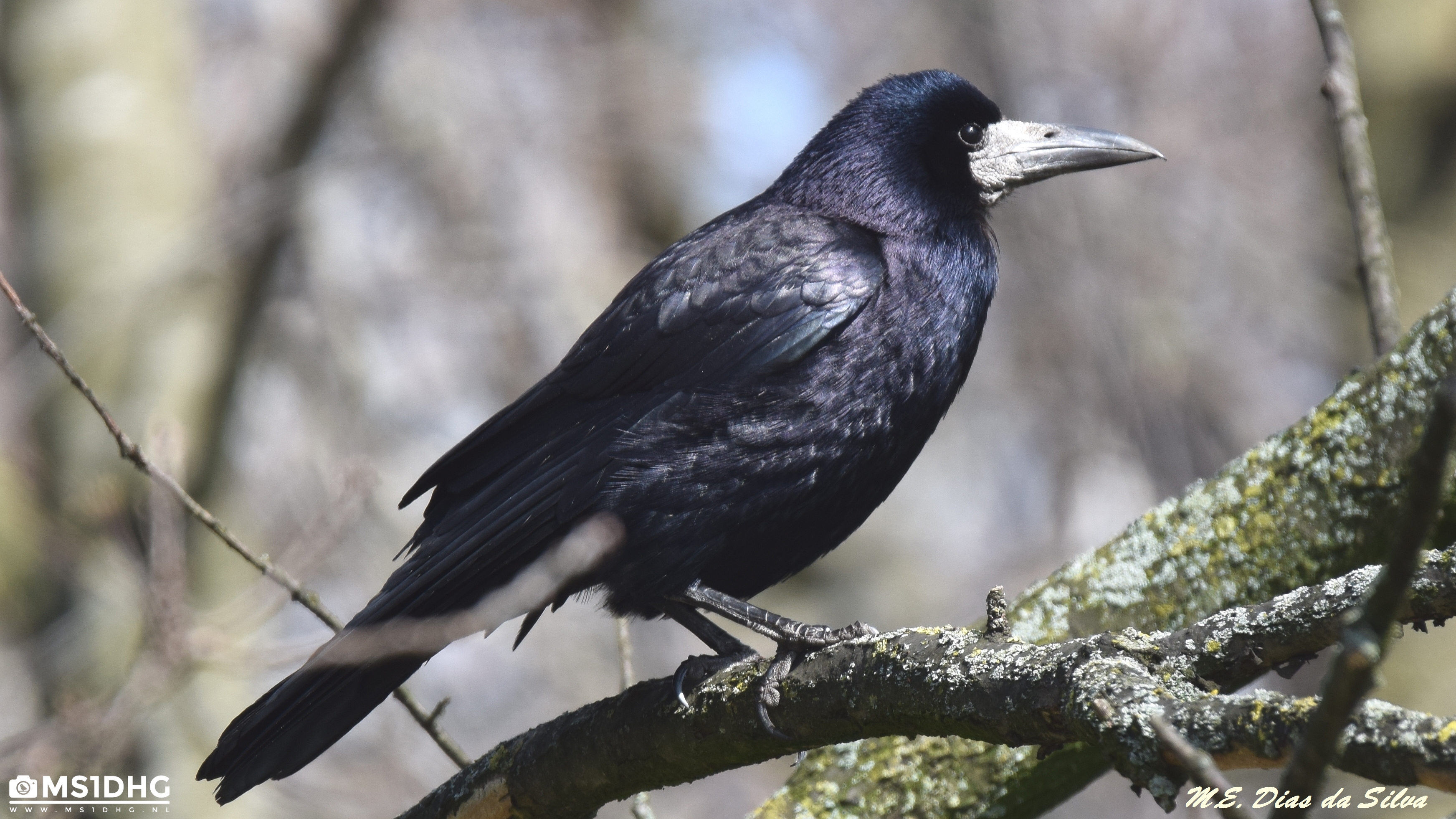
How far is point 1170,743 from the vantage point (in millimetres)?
1182

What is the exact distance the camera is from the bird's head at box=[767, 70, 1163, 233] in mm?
3709

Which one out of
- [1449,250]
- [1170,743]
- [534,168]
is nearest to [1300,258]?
[1449,250]

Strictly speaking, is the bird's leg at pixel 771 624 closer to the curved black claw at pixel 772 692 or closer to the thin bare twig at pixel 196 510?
the curved black claw at pixel 772 692

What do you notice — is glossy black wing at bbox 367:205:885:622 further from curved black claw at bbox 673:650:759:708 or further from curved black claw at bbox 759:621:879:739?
curved black claw at bbox 759:621:879:739

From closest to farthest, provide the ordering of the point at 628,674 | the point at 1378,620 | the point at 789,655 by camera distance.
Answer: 1. the point at 1378,620
2. the point at 789,655
3. the point at 628,674

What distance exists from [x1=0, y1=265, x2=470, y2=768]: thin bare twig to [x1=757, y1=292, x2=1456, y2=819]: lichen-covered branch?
0.80 m

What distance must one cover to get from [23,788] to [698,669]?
7.99 feet

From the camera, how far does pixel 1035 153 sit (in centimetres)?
404

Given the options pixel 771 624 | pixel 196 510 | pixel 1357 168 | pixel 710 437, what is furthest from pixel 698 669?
pixel 1357 168

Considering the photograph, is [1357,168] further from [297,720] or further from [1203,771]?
[297,720]

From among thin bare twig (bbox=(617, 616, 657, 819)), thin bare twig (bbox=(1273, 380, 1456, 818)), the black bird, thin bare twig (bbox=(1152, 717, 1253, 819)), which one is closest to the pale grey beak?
the black bird

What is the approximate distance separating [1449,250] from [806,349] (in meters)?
4.14

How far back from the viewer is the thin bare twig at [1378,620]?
910 millimetres

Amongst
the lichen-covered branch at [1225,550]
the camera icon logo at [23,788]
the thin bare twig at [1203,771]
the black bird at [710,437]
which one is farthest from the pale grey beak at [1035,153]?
the camera icon logo at [23,788]
